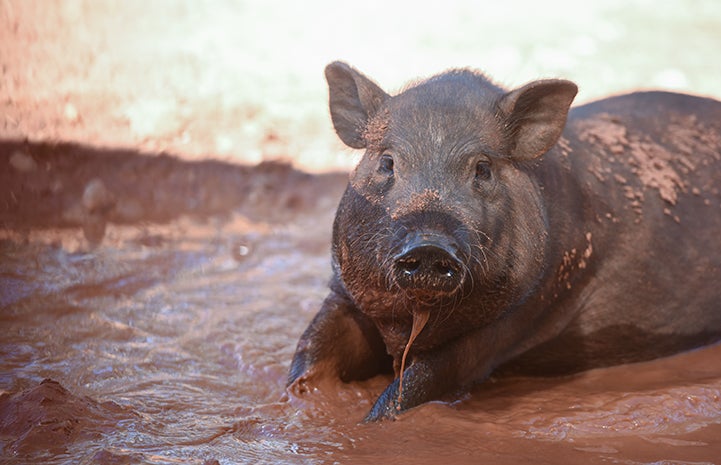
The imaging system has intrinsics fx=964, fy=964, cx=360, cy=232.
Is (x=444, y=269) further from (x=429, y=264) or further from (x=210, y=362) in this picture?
(x=210, y=362)

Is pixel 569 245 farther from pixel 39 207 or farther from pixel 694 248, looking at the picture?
pixel 39 207

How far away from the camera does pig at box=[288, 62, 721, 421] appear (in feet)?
15.2

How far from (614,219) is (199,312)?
2.77 metres

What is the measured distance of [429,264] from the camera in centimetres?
407

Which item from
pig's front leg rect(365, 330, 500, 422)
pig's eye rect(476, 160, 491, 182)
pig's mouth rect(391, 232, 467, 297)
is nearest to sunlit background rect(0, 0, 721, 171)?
pig's front leg rect(365, 330, 500, 422)

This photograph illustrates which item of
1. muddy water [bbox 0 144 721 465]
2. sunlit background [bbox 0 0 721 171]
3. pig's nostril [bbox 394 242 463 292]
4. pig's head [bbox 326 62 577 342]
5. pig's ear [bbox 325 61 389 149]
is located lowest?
muddy water [bbox 0 144 721 465]

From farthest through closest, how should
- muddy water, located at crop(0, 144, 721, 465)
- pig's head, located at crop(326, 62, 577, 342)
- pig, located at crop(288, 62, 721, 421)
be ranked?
1. pig, located at crop(288, 62, 721, 421)
2. pig's head, located at crop(326, 62, 577, 342)
3. muddy water, located at crop(0, 144, 721, 465)

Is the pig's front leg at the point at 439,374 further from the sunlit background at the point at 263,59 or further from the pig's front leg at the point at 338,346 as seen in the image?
the sunlit background at the point at 263,59

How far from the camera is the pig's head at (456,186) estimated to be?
4.53 metres

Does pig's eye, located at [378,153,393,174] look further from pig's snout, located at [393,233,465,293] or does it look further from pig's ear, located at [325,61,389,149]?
pig's snout, located at [393,233,465,293]

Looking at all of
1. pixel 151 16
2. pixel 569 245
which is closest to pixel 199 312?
pixel 569 245

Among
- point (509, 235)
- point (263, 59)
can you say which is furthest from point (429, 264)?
point (263, 59)

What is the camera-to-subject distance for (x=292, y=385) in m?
5.21

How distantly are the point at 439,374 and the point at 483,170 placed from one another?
1.09 meters
